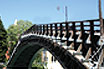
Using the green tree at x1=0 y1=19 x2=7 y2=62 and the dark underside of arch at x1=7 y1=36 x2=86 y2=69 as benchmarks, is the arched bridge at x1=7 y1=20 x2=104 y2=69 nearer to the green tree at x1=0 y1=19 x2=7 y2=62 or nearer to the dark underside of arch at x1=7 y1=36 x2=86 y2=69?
the dark underside of arch at x1=7 y1=36 x2=86 y2=69

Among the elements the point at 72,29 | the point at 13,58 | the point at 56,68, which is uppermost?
the point at 72,29

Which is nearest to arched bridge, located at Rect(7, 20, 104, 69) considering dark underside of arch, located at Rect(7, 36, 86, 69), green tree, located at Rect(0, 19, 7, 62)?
dark underside of arch, located at Rect(7, 36, 86, 69)

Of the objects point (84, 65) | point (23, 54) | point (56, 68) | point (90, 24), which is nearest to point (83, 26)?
point (90, 24)

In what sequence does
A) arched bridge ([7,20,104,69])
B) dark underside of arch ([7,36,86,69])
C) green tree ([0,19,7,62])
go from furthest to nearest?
green tree ([0,19,7,62]) → dark underside of arch ([7,36,86,69]) → arched bridge ([7,20,104,69])

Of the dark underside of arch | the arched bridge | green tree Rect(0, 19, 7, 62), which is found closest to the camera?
→ the arched bridge

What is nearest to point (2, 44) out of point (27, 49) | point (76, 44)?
point (27, 49)

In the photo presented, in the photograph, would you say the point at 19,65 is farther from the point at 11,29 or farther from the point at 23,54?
the point at 11,29

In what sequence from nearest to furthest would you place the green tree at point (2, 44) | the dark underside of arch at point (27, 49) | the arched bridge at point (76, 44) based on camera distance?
the arched bridge at point (76, 44) → the dark underside of arch at point (27, 49) → the green tree at point (2, 44)

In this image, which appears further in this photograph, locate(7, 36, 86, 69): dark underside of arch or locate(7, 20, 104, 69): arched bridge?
locate(7, 36, 86, 69): dark underside of arch

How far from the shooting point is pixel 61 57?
57.7 feet

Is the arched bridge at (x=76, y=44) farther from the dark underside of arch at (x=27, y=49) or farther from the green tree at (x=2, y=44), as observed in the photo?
the green tree at (x=2, y=44)

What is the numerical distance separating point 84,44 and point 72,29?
2.34 metres

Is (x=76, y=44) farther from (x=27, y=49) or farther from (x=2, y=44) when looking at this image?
(x=2, y=44)

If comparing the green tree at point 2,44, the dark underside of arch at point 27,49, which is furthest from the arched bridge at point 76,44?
the green tree at point 2,44
